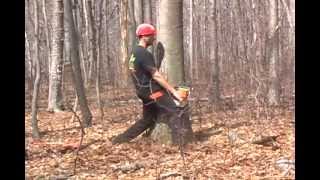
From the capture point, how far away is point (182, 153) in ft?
22.0

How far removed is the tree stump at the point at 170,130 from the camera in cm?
774

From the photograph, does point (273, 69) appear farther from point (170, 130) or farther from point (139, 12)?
point (139, 12)

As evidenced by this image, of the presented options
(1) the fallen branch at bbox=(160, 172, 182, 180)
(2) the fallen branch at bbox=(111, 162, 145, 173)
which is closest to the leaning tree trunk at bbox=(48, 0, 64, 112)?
(2) the fallen branch at bbox=(111, 162, 145, 173)

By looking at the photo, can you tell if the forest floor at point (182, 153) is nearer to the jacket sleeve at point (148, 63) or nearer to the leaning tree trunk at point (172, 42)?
the leaning tree trunk at point (172, 42)

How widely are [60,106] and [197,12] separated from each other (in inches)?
916

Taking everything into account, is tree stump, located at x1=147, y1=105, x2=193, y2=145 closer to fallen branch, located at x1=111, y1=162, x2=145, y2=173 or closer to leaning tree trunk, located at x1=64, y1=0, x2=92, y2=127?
fallen branch, located at x1=111, y1=162, x2=145, y2=173

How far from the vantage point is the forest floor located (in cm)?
662

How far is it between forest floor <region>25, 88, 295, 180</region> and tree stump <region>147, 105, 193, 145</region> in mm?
110

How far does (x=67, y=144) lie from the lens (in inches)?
336

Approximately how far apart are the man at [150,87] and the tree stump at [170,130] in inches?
2.4

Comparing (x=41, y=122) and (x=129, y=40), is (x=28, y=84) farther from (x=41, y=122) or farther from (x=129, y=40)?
(x=41, y=122)

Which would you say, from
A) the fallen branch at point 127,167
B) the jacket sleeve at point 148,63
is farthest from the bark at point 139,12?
the fallen branch at point 127,167
